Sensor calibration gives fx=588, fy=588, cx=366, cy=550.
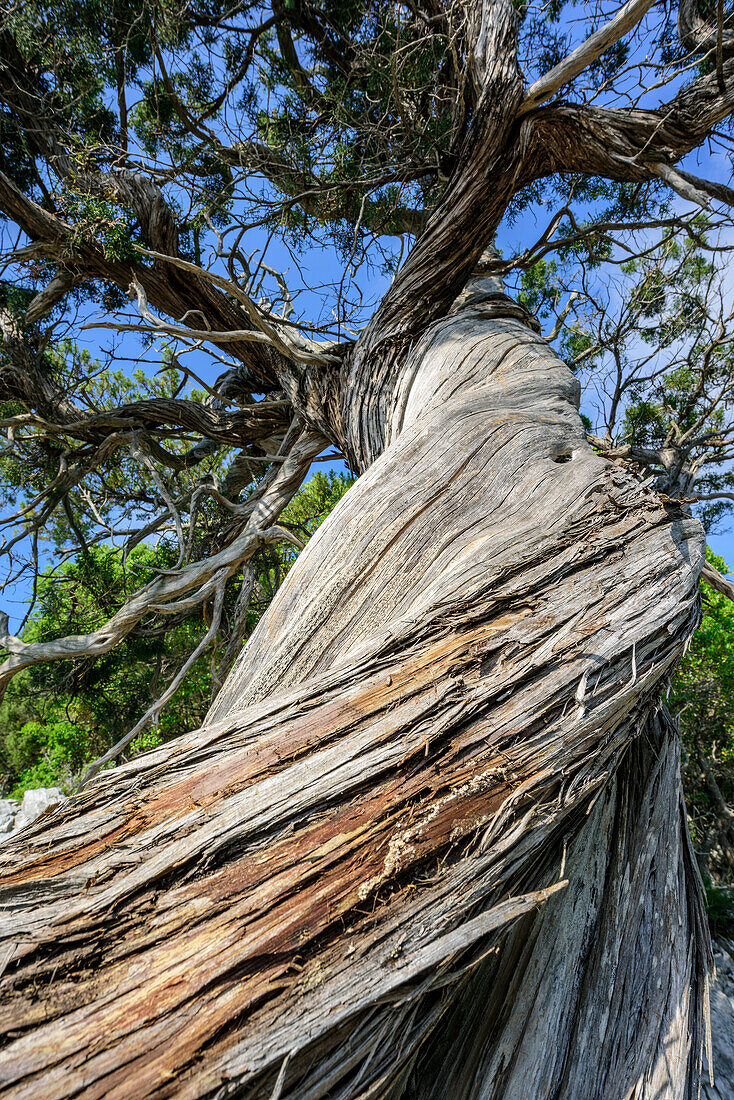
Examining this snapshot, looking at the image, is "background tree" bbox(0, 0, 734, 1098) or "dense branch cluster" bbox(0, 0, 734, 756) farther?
"dense branch cluster" bbox(0, 0, 734, 756)

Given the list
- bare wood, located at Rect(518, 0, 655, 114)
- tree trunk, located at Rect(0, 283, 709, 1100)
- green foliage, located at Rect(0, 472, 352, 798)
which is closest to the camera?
tree trunk, located at Rect(0, 283, 709, 1100)

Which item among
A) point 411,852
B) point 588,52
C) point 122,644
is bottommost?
point 411,852

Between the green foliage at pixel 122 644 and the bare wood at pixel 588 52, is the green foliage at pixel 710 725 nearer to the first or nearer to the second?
the green foliage at pixel 122 644

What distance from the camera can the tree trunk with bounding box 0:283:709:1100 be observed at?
842 millimetres

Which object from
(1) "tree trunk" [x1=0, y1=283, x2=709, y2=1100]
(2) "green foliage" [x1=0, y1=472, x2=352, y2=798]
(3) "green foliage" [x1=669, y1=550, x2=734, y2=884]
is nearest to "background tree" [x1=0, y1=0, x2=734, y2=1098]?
(1) "tree trunk" [x1=0, y1=283, x2=709, y2=1100]

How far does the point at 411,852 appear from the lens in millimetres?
1007

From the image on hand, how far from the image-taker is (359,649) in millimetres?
1367

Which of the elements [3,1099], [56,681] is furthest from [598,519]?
[56,681]

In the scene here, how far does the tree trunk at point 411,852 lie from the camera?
84 centimetres

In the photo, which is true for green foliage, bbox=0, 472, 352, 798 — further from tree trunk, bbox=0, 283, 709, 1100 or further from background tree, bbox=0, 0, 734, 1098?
tree trunk, bbox=0, 283, 709, 1100

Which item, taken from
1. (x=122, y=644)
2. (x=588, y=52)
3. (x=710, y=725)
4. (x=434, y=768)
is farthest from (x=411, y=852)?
(x=710, y=725)

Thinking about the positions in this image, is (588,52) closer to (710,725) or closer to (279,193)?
(279,193)

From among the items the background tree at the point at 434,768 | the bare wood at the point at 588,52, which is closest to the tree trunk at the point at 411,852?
the background tree at the point at 434,768

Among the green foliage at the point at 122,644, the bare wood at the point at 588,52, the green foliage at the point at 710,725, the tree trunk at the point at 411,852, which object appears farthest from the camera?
the green foliage at the point at 710,725
